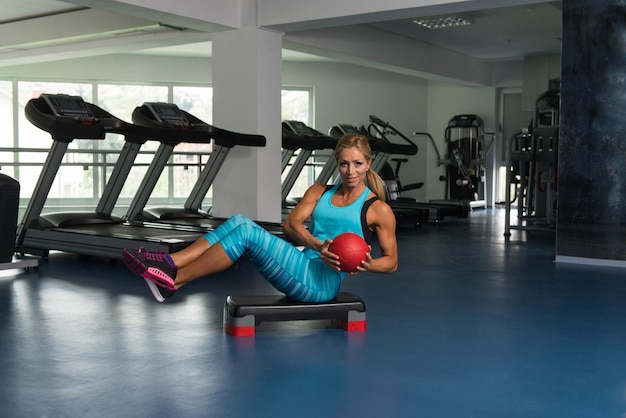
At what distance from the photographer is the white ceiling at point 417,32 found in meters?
8.59

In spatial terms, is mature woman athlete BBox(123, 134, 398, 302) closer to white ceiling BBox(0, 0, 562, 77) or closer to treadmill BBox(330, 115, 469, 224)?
white ceiling BBox(0, 0, 562, 77)

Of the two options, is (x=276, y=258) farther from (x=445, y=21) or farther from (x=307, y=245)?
(x=445, y=21)

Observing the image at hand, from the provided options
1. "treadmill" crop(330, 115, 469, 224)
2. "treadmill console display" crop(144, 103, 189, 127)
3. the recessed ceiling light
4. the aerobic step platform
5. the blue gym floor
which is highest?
the recessed ceiling light

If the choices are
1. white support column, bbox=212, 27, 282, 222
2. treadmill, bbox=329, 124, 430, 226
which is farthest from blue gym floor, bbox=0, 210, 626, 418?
treadmill, bbox=329, 124, 430, 226

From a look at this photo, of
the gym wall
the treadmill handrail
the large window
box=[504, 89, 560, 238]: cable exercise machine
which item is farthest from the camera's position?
the large window

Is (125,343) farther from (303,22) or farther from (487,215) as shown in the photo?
(487,215)

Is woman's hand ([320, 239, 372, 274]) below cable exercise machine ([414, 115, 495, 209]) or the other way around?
below

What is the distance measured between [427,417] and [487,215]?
979 cm

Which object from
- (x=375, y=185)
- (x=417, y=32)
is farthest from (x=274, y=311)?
(x=417, y=32)

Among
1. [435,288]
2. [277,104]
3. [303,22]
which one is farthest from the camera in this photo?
[277,104]

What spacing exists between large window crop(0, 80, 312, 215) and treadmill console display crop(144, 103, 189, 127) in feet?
17.6

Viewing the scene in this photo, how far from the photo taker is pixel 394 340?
3436 millimetres

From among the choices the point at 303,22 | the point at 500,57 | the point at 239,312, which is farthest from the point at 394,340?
the point at 500,57

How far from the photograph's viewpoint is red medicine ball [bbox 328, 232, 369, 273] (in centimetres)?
301
